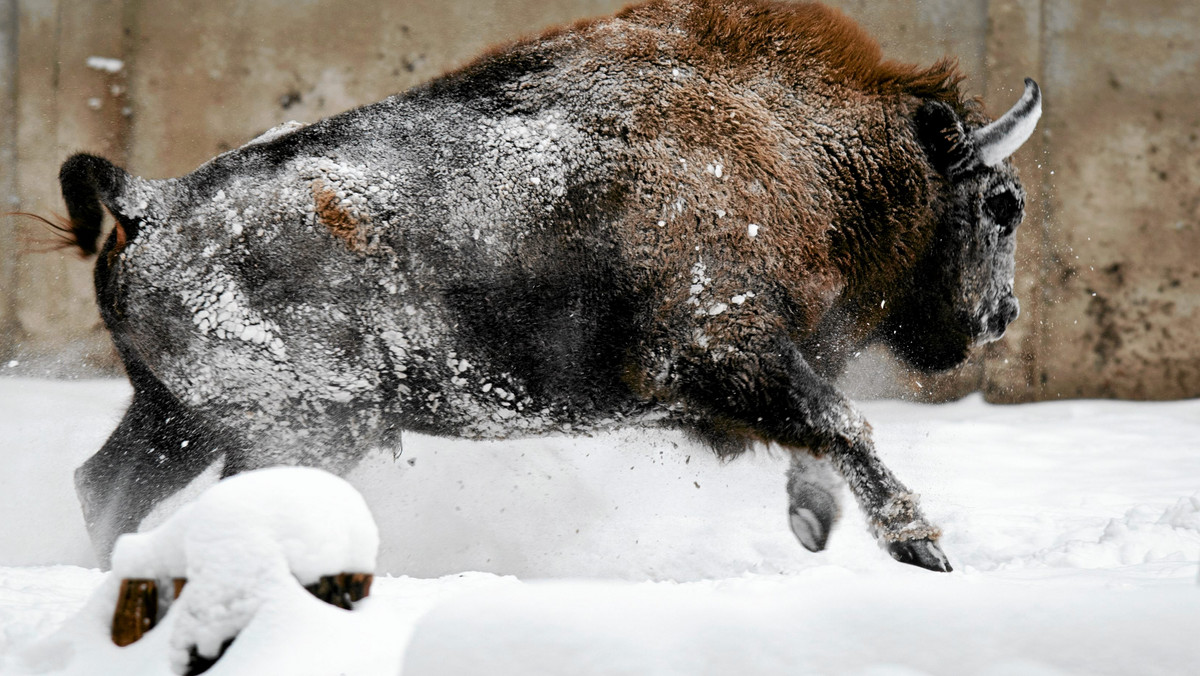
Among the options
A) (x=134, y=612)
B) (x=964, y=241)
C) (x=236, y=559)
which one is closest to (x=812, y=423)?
(x=964, y=241)

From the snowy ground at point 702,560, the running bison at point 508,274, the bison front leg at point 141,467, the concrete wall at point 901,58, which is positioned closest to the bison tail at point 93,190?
the running bison at point 508,274

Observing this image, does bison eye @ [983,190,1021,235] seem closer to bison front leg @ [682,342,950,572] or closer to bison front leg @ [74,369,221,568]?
bison front leg @ [682,342,950,572]

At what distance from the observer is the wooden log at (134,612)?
1440mm

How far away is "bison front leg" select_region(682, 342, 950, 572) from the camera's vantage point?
2.70m

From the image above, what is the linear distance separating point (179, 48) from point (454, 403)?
4.43 meters

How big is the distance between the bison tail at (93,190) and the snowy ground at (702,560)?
1.09 m

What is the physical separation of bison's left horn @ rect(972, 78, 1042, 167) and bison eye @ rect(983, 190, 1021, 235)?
0.16 m

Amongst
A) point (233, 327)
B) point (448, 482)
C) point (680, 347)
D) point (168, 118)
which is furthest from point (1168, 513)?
point (168, 118)

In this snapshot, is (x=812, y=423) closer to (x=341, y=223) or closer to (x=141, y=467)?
(x=341, y=223)

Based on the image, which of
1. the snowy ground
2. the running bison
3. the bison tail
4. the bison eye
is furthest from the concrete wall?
the bison tail

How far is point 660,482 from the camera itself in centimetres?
416

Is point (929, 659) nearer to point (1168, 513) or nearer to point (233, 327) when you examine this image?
point (233, 327)

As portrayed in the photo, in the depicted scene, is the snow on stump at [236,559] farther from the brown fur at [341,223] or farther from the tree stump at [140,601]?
the brown fur at [341,223]

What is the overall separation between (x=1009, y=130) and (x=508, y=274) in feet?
5.92
